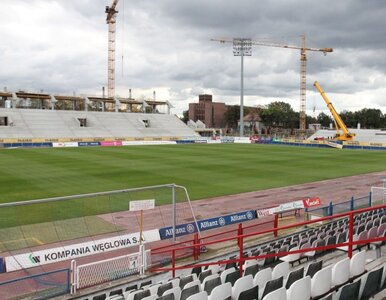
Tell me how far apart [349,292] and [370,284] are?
65cm

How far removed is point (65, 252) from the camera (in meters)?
13.1

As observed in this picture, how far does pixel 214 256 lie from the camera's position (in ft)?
45.6

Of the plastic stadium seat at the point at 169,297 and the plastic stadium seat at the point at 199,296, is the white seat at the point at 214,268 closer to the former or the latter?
the plastic stadium seat at the point at 169,297

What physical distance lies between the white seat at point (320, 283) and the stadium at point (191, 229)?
0.02 meters

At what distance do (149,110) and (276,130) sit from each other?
6675cm

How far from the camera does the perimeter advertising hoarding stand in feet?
40.8

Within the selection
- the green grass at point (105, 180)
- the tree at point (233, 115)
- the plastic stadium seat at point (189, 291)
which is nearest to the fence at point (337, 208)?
the green grass at point (105, 180)

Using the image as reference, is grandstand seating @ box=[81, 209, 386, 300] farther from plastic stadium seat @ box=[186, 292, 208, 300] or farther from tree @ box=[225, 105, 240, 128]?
tree @ box=[225, 105, 240, 128]

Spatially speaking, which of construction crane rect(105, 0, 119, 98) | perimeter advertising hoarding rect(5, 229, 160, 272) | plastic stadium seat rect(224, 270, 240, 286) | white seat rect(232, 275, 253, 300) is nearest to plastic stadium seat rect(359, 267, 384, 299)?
white seat rect(232, 275, 253, 300)

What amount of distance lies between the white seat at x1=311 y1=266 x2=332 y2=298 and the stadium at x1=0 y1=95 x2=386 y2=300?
2cm

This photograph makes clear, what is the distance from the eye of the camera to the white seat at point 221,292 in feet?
22.3

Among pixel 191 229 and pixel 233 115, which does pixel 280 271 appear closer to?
pixel 191 229

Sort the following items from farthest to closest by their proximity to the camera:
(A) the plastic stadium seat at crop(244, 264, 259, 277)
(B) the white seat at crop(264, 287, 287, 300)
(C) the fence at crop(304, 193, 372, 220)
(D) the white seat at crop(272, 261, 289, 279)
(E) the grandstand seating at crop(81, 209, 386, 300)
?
(C) the fence at crop(304, 193, 372, 220) < (A) the plastic stadium seat at crop(244, 264, 259, 277) < (D) the white seat at crop(272, 261, 289, 279) < (E) the grandstand seating at crop(81, 209, 386, 300) < (B) the white seat at crop(264, 287, 287, 300)

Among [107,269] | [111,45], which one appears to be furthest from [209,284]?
[111,45]
